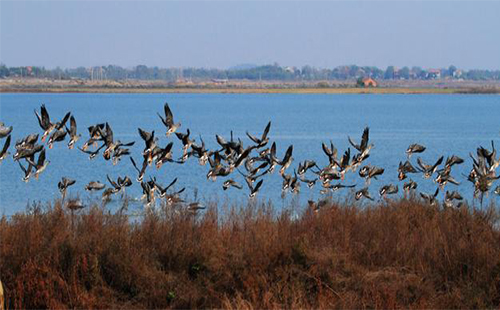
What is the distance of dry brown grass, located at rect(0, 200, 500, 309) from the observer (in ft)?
33.6

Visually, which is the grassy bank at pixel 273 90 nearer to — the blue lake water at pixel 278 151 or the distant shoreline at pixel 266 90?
the distant shoreline at pixel 266 90

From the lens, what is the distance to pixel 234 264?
35.0 feet

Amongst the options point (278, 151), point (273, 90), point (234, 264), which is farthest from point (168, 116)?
point (273, 90)

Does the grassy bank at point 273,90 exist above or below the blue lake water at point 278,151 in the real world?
below

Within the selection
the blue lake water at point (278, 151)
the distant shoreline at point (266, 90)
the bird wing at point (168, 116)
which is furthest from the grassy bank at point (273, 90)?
the bird wing at point (168, 116)

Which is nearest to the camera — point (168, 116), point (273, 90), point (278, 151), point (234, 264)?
point (234, 264)

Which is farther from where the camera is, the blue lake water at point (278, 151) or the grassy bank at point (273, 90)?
the grassy bank at point (273, 90)

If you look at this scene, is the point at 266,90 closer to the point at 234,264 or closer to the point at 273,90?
the point at 273,90

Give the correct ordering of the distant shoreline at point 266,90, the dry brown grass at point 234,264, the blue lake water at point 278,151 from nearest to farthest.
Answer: the dry brown grass at point 234,264 → the blue lake water at point 278,151 → the distant shoreline at point 266,90

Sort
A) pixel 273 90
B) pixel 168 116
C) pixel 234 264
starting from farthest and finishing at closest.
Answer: pixel 273 90, pixel 168 116, pixel 234 264

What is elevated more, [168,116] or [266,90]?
[168,116]

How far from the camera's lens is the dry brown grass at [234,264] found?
10242 mm

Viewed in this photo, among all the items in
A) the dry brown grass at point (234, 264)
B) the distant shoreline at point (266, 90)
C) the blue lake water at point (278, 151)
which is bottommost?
the distant shoreline at point (266, 90)

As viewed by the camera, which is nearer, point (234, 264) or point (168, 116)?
point (234, 264)
